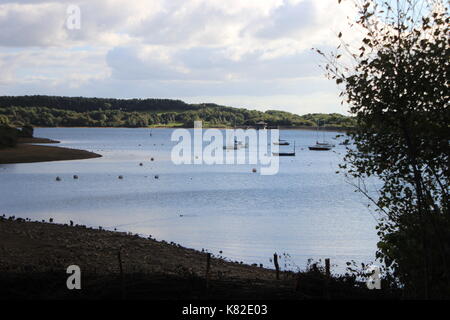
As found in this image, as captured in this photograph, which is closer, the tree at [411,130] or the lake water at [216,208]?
the tree at [411,130]

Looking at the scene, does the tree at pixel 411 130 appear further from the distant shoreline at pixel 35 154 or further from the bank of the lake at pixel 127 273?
the distant shoreline at pixel 35 154

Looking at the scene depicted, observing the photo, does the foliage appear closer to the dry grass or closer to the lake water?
the dry grass

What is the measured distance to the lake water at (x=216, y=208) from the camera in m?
28.7

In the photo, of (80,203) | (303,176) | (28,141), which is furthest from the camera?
(28,141)

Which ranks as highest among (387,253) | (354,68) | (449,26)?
(449,26)

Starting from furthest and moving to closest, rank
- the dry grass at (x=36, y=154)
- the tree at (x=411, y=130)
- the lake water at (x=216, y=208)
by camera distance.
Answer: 1. the dry grass at (x=36, y=154)
2. the lake water at (x=216, y=208)
3. the tree at (x=411, y=130)

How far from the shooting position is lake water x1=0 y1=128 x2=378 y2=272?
2870cm

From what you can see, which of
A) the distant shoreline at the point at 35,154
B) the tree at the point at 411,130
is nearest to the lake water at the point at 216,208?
the tree at the point at 411,130

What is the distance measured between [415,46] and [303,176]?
68382mm

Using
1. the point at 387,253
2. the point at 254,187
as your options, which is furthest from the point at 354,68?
the point at 254,187

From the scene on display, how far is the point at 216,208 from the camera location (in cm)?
4369

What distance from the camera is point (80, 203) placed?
4434 centimetres

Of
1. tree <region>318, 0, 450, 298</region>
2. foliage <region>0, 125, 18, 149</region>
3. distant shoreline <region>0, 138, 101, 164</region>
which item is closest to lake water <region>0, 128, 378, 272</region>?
tree <region>318, 0, 450, 298</region>
